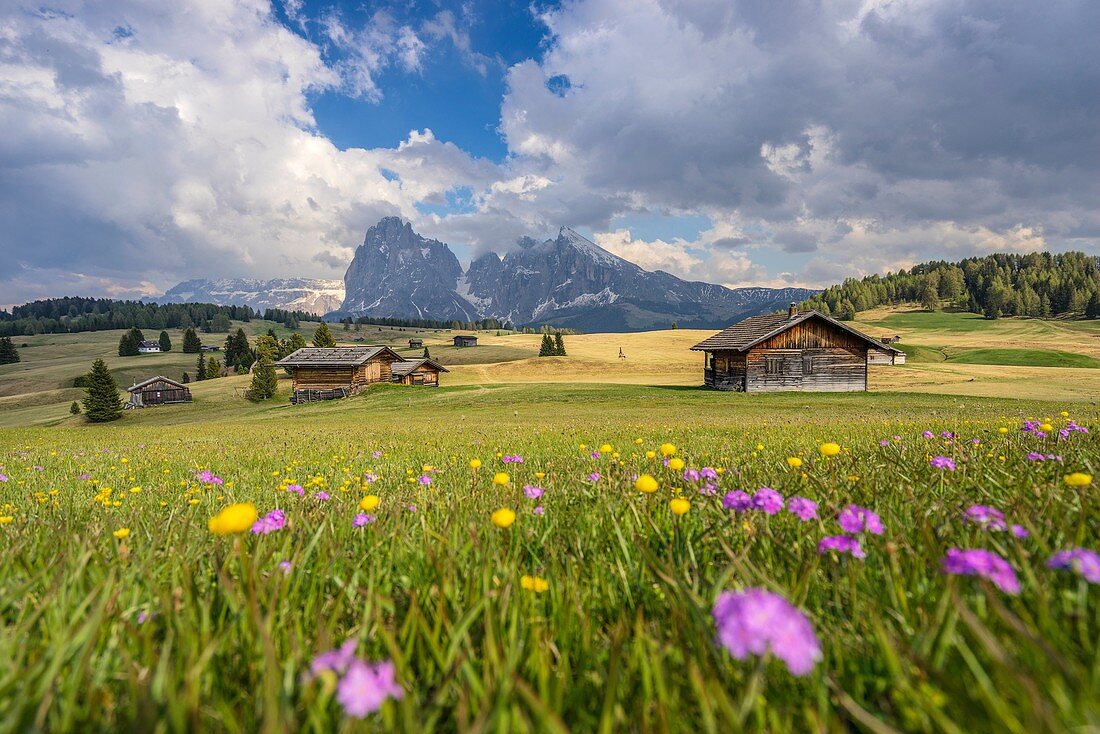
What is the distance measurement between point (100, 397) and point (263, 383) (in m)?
17.3

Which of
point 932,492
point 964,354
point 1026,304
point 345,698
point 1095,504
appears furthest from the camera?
point 1026,304

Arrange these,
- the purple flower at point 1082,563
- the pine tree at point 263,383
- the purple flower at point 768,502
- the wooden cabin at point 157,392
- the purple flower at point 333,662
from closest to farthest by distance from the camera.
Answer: the purple flower at point 333,662
the purple flower at point 1082,563
the purple flower at point 768,502
the pine tree at point 263,383
the wooden cabin at point 157,392

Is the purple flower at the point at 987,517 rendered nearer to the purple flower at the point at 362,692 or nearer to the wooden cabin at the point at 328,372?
the purple flower at the point at 362,692

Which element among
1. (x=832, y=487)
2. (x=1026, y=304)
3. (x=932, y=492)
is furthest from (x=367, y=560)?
(x=1026, y=304)

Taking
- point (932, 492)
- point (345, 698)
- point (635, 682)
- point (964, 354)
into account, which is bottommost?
point (964, 354)

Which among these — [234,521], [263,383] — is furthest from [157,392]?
[234,521]

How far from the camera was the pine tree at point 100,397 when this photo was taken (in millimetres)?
60250

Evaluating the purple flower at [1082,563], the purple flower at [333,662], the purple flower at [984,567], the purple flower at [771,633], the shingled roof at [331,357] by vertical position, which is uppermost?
the purple flower at [771,633]

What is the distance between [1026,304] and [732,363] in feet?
478

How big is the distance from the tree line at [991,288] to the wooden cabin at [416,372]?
121 metres

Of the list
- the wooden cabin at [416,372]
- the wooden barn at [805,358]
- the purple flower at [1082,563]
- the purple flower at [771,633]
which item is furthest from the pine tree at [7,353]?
the purple flower at [1082,563]

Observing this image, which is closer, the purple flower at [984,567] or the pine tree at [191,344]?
the purple flower at [984,567]

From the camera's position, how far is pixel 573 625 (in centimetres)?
160

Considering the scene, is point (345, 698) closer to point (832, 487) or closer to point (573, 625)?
point (573, 625)
